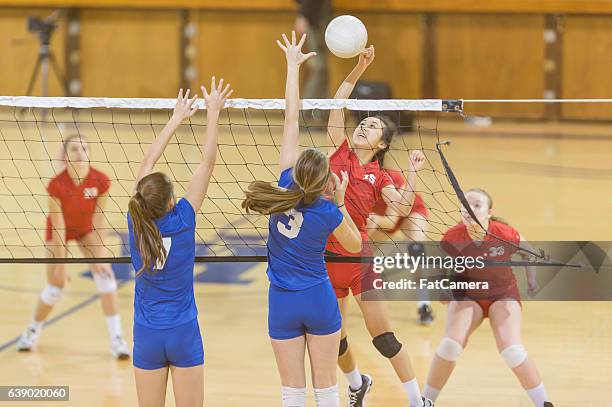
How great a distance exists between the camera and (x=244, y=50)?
18.7 m

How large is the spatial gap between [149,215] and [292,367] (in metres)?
1.10

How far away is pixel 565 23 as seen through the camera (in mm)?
17516

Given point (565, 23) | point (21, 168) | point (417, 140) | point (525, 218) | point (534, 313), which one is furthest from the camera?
point (565, 23)

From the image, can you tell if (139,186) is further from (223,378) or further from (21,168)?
(21,168)

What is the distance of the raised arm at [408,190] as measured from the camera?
226 inches

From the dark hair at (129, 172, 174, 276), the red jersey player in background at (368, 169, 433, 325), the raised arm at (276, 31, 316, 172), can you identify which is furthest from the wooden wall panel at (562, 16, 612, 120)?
the dark hair at (129, 172, 174, 276)

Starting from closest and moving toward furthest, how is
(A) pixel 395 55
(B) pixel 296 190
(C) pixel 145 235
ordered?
(C) pixel 145 235 < (B) pixel 296 190 < (A) pixel 395 55

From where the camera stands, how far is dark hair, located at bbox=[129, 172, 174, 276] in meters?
4.65

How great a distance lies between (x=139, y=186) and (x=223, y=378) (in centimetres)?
252

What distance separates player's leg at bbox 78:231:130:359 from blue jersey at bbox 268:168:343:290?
8.49 ft

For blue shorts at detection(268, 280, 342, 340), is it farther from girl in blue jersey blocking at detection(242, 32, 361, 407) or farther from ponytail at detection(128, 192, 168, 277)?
ponytail at detection(128, 192, 168, 277)

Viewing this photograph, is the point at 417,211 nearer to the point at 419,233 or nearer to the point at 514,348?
the point at 419,233

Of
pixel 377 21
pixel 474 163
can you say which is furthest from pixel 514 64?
pixel 474 163

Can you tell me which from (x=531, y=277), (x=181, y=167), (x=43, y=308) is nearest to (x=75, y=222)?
(x=43, y=308)
